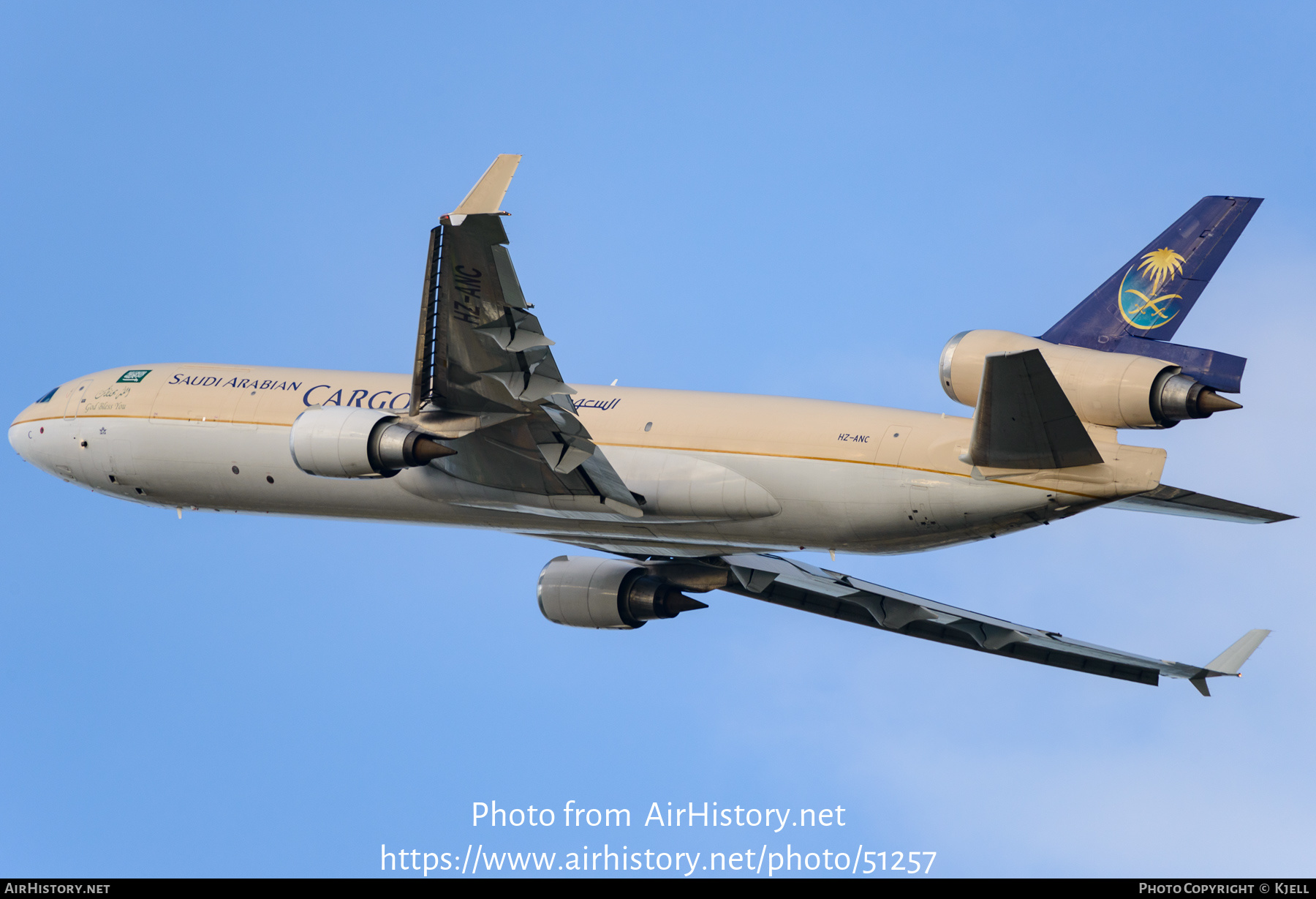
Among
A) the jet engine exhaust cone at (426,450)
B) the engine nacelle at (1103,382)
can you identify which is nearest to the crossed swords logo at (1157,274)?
the engine nacelle at (1103,382)

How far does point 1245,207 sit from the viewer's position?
27.0 meters

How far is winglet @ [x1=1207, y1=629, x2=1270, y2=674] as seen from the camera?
30688 millimetres

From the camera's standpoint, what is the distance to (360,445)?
27125 mm

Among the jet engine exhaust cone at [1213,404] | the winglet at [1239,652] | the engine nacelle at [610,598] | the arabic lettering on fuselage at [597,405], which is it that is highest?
the arabic lettering on fuselage at [597,405]

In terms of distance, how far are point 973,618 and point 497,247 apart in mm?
15757

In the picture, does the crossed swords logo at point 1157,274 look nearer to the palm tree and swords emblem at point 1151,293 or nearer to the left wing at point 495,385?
the palm tree and swords emblem at point 1151,293

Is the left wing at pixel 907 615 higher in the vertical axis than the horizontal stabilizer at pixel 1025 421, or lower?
higher

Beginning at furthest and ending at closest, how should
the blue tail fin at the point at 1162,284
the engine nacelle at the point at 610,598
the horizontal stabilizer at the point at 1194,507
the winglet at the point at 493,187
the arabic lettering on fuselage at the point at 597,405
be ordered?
1. the engine nacelle at the point at 610,598
2. the arabic lettering on fuselage at the point at 597,405
3. the blue tail fin at the point at 1162,284
4. the horizontal stabilizer at the point at 1194,507
5. the winglet at the point at 493,187

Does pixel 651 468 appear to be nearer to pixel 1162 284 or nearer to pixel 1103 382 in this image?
pixel 1103 382

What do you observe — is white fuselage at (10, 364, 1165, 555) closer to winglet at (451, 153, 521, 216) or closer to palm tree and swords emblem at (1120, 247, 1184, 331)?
palm tree and swords emblem at (1120, 247, 1184, 331)

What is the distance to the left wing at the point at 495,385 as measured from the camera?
23625 mm

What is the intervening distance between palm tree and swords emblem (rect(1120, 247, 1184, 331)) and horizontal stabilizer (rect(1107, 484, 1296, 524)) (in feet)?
9.45

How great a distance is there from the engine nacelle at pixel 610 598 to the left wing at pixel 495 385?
14.7ft

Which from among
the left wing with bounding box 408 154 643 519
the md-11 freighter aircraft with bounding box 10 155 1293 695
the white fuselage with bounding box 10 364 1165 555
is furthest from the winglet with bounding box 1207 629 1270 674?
the left wing with bounding box 408 154 643 519
